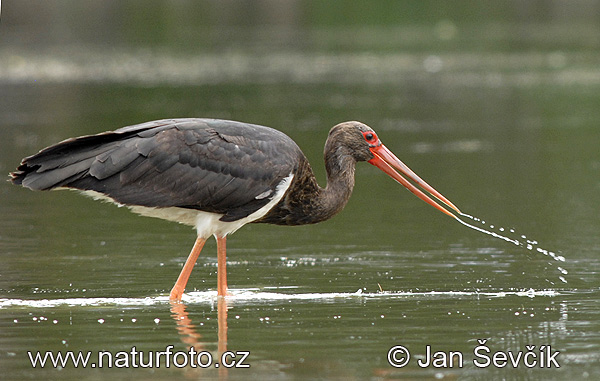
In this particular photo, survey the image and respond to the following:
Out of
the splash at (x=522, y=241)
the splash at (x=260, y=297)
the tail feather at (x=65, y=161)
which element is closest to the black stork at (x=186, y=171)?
the tail feather at (x=65, y=161)

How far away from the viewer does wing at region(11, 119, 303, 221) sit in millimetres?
9992

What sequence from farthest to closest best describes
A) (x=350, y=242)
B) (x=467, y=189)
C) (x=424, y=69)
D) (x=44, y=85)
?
1. (x=424, y=69)
2. (x=44, y=85)
3. (x=467, y=189)
4. (x=350, y=242)

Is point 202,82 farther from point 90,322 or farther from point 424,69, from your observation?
point 90,322

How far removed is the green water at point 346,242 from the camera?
26.7ft

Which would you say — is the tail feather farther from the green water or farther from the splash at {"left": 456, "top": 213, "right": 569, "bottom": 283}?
the splash at {"left": 456, "top": 213, "right": 569, "bottom": 283}

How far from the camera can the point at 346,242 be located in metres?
12.9

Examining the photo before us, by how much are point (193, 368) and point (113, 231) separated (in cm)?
652

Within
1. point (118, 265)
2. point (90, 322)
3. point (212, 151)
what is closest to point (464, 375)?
point (90, 322)

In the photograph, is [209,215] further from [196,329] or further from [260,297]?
[196,329]

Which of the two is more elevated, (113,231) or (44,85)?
(44,85)

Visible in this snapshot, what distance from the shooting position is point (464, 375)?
721 cm

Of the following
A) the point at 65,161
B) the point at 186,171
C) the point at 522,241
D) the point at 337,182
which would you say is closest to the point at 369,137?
the point at 337,182

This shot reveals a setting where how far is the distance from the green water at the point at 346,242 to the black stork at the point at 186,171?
70cm

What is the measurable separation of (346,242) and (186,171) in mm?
3172
